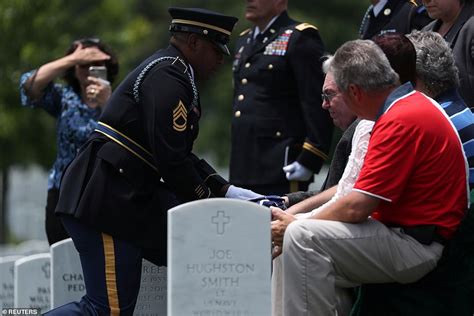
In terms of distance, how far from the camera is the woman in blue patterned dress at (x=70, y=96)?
Result: 915 centimetres

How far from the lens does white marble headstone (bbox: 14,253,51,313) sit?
9.57 metres

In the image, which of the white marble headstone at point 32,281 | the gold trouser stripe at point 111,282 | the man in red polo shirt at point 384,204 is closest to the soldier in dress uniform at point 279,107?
the white marble headstone at point 32,281

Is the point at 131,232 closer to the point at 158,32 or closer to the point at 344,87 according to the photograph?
the point at 344,87

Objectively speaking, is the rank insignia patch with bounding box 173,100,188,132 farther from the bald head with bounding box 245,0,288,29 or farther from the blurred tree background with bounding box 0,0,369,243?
the blurred tree background with bounding box 0,0,369,243

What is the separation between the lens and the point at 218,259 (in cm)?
605

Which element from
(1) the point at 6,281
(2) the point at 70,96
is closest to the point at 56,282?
(2) the point at 70,96

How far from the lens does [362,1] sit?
103 ft

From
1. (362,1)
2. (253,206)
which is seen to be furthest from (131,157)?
(362,1)

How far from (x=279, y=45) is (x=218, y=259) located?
10.5 feet

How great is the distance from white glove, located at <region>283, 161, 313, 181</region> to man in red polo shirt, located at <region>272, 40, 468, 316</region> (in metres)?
2.48

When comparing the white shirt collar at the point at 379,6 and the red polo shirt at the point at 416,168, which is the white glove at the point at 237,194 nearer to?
the red polo shirt at the point at 416,168

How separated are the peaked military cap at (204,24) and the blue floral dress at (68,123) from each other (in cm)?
228

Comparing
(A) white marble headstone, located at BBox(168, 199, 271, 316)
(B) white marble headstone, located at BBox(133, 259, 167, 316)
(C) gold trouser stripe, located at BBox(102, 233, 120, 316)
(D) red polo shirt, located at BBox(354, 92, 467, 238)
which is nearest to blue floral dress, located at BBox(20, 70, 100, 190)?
(B) white marble headstone, located at BBox(133, 259, 167, 316)

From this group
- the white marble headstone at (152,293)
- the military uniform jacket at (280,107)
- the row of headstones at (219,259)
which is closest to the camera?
the row of headstones at (219,259)
